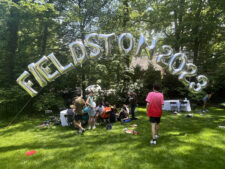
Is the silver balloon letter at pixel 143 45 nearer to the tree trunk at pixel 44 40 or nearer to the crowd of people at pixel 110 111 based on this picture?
the crowd of people at pixel 110 111

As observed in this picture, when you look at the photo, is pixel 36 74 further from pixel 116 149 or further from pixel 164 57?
pixel 164 57

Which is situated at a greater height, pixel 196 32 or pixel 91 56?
pixel 196 32

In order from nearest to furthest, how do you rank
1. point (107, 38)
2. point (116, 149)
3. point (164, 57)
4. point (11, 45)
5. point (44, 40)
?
point (116, 149) → point (107, 38) → point (164, 57) → point (11, 45) → point (44, 40)

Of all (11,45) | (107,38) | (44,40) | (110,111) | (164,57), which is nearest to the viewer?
(107,38)

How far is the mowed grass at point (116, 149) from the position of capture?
10.7ft

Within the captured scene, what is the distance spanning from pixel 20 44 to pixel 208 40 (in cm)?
1576

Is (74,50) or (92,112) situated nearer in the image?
(74,50)

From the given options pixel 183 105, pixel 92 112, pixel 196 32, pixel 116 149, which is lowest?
pixel 116 149

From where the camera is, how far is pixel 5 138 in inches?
216

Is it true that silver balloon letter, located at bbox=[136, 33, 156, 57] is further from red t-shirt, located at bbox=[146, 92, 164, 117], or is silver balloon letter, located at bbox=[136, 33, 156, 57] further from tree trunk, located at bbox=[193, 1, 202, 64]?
tree trunk, located at bbox=[193, 1, 202, 64]

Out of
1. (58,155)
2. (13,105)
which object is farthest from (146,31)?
(58,155)

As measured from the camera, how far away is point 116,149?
156 inches

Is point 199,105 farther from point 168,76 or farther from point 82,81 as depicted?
point 82,81

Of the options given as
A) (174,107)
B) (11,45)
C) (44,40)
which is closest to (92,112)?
(174,107)
